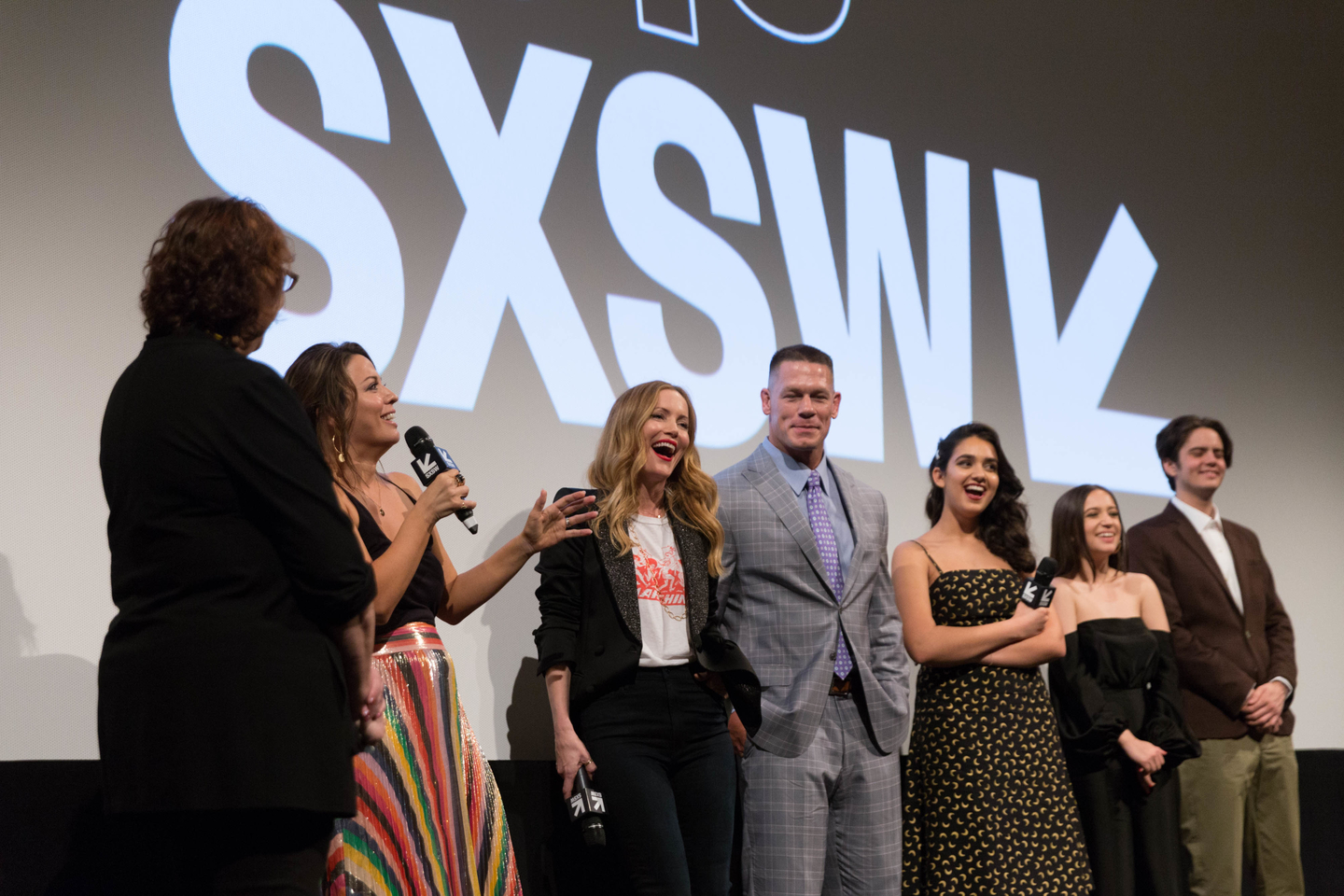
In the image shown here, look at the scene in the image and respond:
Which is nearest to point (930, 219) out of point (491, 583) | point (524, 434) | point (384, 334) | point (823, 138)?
point (823, 138)

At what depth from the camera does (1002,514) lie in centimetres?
353

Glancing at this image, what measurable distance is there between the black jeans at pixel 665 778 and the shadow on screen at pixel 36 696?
113 cm

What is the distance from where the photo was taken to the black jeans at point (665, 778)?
255cm

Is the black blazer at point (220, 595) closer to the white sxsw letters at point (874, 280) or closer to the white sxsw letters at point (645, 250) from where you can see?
the white sxsw letters at point (645, 250)

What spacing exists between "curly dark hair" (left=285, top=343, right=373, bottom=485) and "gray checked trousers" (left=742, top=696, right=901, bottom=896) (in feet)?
4.25

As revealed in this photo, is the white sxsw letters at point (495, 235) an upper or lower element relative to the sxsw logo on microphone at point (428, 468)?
upper

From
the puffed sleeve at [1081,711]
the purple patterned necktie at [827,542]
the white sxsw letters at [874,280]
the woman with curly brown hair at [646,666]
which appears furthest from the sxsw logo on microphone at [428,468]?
the puffed sleeve at [1081,711]

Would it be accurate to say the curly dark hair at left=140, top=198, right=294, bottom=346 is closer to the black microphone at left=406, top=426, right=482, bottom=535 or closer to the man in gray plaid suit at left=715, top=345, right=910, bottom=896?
the black microphone at left=406, top=426, right=482, bottom=535

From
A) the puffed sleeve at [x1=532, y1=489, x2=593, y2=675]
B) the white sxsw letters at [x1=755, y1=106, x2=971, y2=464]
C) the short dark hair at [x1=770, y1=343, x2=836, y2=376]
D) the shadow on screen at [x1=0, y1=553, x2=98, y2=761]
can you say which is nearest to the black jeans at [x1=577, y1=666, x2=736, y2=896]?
the puffed sleeve at [x1=532, y1=489, x2=593, y2=675]

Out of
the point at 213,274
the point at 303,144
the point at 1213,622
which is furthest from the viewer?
the point at 1213,622

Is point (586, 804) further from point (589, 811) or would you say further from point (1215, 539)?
point (1215, 539)

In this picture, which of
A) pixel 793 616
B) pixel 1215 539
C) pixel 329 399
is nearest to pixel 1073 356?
pixel 1215 539

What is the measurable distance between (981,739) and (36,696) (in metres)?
2.37

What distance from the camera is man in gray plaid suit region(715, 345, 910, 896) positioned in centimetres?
285
